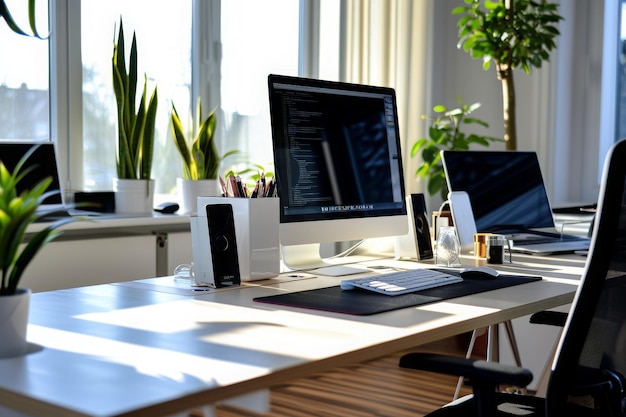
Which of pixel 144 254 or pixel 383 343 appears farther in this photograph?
pixel 144 254

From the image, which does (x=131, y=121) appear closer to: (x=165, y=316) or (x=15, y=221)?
(x=165, y=316)

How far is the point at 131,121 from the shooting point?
3.31 metres

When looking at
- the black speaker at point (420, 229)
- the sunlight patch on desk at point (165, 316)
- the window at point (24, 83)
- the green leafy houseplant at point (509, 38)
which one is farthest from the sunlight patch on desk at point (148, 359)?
the green leafy houseplant at point (509, 38)

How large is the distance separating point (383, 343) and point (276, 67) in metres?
3.06

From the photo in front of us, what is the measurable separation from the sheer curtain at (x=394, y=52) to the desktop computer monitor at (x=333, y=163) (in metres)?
1.71

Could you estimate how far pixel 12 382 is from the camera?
45.9 inches

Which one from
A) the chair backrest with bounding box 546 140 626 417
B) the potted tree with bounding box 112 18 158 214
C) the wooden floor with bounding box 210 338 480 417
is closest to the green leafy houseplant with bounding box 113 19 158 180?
the potted tree with bounding box 112 18 158 214

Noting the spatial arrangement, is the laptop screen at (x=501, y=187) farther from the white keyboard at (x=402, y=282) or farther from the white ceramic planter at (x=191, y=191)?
the white ceramic planter at (x=191, y=191)

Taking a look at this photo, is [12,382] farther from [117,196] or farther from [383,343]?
[117,196]

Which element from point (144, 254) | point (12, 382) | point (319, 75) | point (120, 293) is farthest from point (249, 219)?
point (319, 75)

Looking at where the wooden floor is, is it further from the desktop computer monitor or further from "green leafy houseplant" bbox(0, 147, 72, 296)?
"green leafy houseplant" bbox(0, 147, 72, 296)

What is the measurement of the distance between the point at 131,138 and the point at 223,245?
144 centimetres

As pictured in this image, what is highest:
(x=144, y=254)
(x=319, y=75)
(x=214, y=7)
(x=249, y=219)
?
(x=214, y=7)

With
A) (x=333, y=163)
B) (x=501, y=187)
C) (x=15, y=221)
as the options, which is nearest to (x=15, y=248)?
(x=15, y=221)
